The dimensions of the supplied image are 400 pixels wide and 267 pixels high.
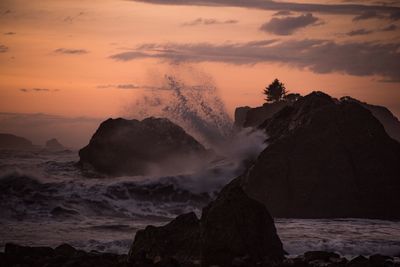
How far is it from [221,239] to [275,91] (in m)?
54.2

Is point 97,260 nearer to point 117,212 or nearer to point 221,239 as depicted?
point 221,239

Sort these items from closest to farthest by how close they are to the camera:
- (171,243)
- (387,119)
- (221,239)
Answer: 1. (221,239)
2. (171,243)
3. (387,119)

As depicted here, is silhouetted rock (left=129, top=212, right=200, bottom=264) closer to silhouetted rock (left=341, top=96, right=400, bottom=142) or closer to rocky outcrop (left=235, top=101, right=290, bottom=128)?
rocky outcrop (left=235, top=101, right=290, bottom=128)

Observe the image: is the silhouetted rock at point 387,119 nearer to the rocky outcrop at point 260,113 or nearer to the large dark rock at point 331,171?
the rocky outcrop at point 260,113

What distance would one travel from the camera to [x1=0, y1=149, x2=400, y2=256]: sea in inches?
847

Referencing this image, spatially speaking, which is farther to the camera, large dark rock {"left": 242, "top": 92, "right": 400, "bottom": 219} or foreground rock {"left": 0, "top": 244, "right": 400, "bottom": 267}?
large dark rock {"left": 242, "top": 92, "right": 400, "bottom": 219}

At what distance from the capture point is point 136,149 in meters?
41.1

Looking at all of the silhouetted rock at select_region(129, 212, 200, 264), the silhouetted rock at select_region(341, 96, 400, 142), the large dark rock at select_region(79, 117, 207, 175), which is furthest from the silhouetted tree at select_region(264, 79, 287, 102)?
→ the silhouetted rock at select_region(129, 212, 200, 264)

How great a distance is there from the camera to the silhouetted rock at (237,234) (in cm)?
1712

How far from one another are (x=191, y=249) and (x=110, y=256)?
2.05m

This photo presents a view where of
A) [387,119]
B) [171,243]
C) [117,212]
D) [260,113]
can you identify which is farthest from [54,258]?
[387,119]

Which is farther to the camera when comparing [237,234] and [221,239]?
[237,234]

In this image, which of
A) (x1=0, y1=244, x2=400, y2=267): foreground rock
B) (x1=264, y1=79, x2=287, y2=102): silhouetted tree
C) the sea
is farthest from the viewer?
(x1=264, y1=79, x2=287, y2=102): silhouetted tree

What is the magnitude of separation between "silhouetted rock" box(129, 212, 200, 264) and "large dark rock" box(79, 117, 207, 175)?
2085 centimetres
